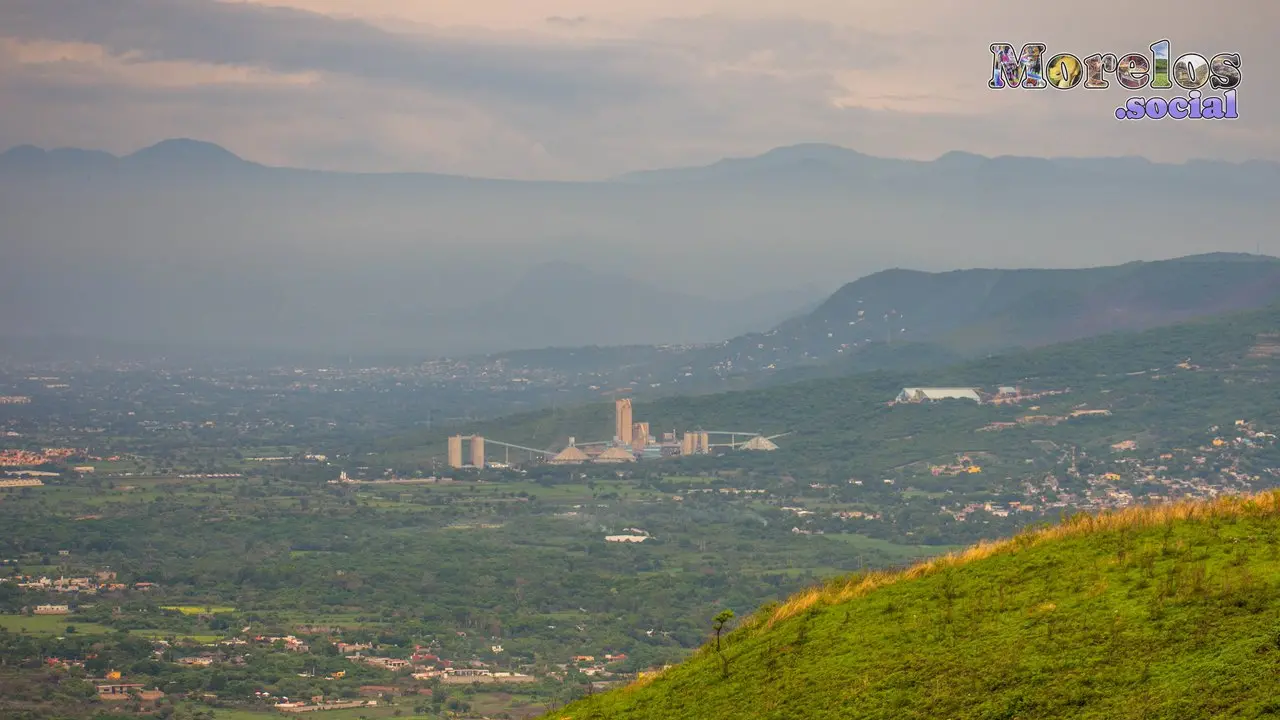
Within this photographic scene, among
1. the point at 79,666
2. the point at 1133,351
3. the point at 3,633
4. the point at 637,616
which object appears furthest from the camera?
the point at 1133,351

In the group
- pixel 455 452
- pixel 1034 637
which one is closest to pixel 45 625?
pixel 1034 637

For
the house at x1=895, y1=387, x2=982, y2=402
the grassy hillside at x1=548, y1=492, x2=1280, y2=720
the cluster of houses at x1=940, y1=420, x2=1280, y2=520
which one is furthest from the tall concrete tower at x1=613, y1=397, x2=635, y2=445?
the grassy hillside at x1=548, y1=492, x2=1280, y2=720

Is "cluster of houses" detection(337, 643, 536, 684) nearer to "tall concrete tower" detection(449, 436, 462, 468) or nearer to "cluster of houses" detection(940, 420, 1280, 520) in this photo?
"cluster of houses" detection(940, 420, 1280, 520)

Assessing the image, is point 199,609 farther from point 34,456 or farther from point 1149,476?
point 34,456

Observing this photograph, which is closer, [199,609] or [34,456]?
[199,609]

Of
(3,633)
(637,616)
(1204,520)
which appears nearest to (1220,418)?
(637,616)

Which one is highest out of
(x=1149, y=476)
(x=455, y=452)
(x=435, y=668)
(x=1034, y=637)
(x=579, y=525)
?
(x=1034, y=637)

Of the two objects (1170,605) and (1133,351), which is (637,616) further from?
(1133,351)
